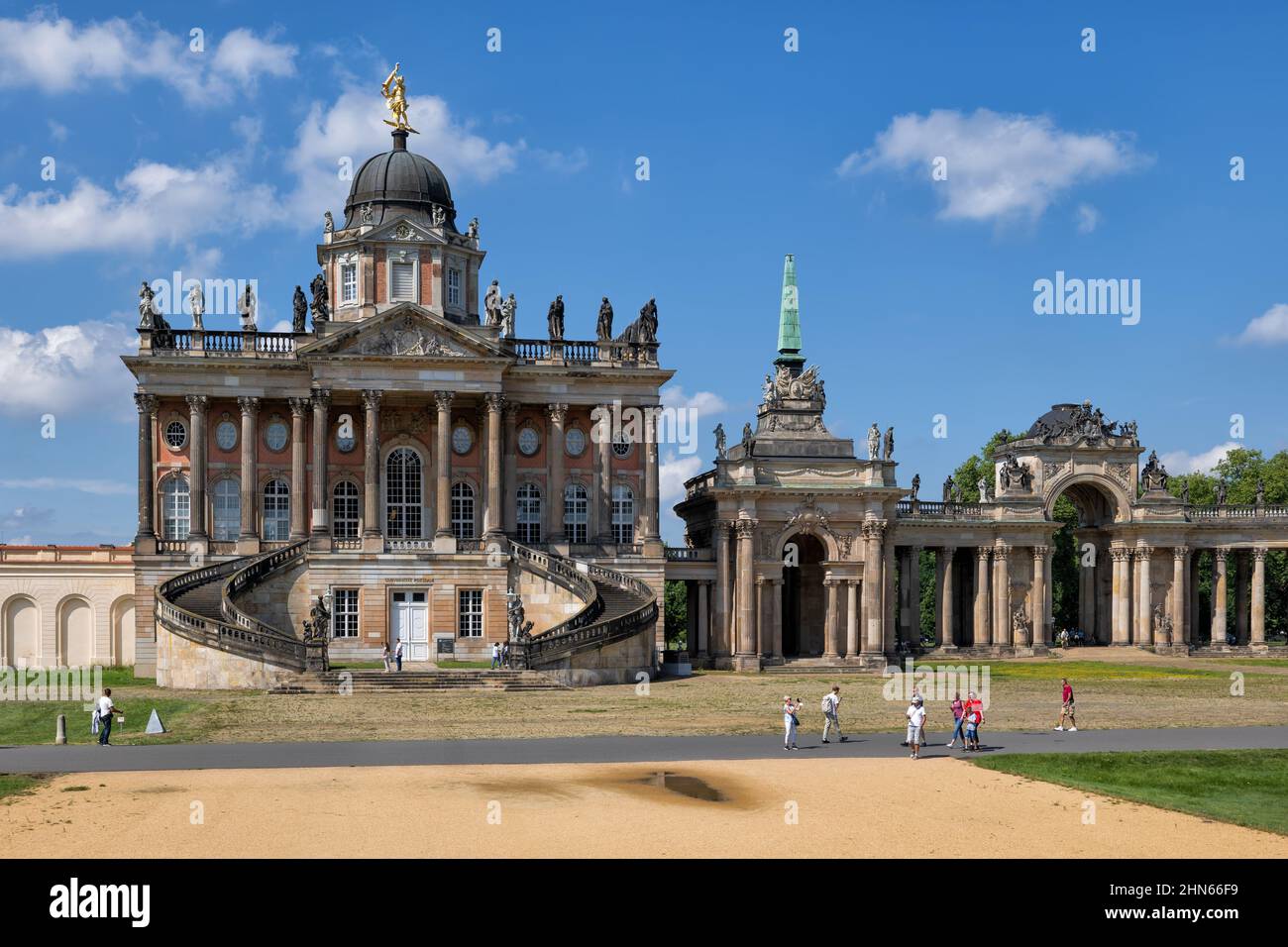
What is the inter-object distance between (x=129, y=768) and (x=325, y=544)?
118 ft

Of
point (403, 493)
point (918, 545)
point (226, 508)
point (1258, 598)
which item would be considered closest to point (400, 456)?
point (403, 493)

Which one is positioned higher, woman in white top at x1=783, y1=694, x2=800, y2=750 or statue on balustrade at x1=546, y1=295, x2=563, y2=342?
statue on balustrade at x1=546, y1=295, x2=563, y2=342

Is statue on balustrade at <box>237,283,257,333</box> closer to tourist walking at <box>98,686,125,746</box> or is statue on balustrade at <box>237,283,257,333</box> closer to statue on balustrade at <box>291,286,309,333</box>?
statue on balustrade at <box>291,286,309,333</box>

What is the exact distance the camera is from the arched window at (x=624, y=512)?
7688 cm

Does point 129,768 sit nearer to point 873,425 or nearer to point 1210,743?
point 1210,743

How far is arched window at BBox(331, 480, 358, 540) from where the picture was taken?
74000mm

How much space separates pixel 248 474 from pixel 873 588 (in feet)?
107

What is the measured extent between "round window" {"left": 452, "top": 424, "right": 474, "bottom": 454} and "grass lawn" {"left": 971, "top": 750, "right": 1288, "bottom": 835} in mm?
43879

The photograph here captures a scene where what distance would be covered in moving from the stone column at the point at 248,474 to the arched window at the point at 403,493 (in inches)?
258

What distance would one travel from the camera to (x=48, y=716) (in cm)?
4556

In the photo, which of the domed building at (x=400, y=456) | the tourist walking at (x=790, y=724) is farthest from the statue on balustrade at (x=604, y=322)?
the tourist walking at (x=790, y=724)

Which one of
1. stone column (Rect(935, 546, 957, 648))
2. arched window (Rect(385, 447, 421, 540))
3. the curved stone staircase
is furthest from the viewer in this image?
stone column (Rect(935, 546, 957, 648))

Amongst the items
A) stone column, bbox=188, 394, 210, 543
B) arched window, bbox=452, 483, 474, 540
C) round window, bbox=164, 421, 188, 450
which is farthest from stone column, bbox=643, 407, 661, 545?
round window, bbox=164, 421, 188, 450

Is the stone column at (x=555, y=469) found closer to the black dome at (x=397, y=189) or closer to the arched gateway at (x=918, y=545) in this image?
the arched gateway at (x=918, y=545)
